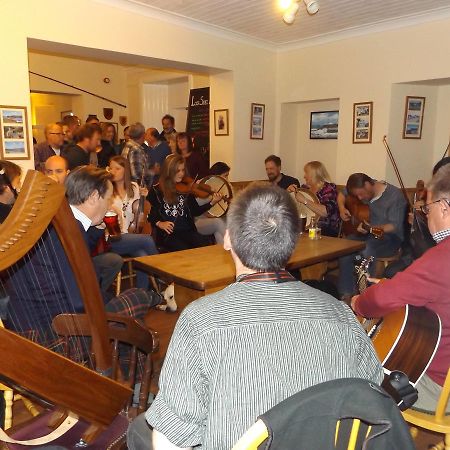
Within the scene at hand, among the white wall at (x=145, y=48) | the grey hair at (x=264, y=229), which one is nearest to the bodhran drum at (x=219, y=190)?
the white wall at (x=145, y=48)

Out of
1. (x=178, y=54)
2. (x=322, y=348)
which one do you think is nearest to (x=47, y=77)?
(x=178, y=54)

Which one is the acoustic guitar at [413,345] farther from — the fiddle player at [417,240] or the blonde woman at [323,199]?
the blonde woman at [323,199]

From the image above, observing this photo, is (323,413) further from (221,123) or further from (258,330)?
(221,123)

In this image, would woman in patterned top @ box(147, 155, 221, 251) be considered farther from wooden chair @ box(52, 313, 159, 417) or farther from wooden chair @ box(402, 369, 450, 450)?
wooden chair @ box(402, 369, 450, 450)

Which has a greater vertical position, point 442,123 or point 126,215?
point 442,123

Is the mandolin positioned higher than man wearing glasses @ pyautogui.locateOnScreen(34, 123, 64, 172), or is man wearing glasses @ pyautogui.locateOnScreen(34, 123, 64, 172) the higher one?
man wearing glasses @ pyautogui.locateOnScreen(34, 123, 64, 172)

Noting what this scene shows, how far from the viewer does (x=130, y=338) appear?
1578 millimetres

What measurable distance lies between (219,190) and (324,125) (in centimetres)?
240

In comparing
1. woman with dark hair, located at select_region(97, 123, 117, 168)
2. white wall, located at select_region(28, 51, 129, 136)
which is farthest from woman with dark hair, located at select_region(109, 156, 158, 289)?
white wall, located at select_region(28, 51, 129, 136)

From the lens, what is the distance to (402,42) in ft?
15.9

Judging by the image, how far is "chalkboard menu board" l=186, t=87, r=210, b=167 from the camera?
643 cm

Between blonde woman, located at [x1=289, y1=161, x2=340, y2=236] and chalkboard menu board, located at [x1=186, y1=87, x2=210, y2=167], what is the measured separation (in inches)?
82.9

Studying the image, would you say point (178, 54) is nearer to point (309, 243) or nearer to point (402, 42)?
point (402, 42)

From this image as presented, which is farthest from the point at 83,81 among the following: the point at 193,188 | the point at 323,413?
the point at 323,413
